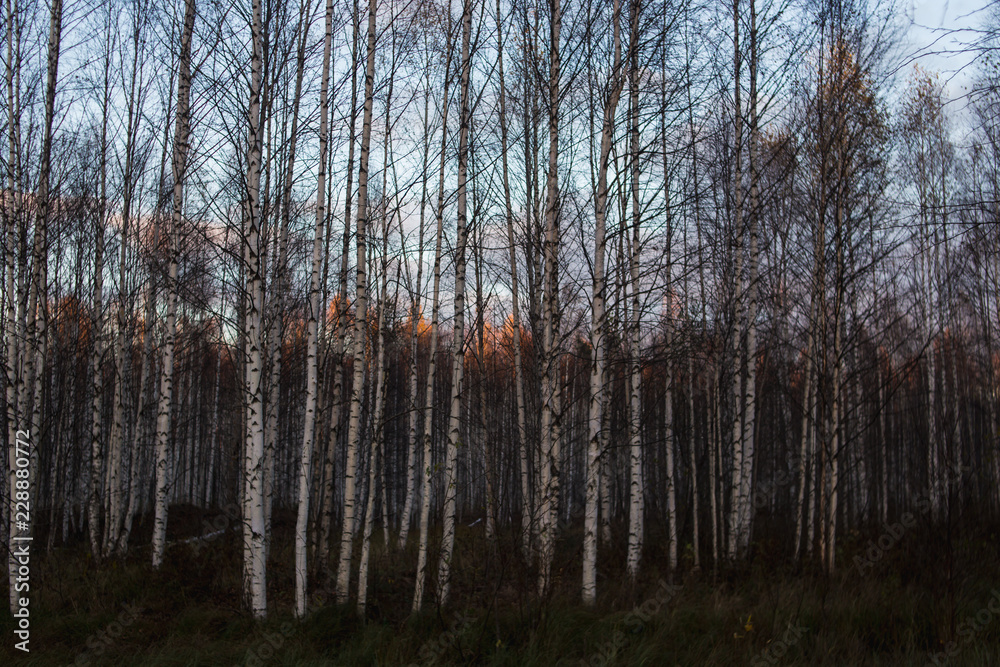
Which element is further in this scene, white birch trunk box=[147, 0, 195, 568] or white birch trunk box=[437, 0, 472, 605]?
white birch trunk box=[147, 0, 195, 568]

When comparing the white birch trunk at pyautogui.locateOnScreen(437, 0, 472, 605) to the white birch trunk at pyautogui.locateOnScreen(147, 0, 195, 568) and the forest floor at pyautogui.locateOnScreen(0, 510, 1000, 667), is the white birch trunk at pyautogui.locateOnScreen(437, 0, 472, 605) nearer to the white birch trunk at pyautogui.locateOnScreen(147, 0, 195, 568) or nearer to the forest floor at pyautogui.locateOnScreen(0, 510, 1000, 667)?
the forest floor at pyautogui.locateOnScreen(0, 510, 1000, 667)

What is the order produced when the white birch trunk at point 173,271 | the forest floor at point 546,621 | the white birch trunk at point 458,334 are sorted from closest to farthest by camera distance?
1. the forest floor at point 546,621
2. the white birch trunk at point 458,334
3. the white birch trunk at point 173,271

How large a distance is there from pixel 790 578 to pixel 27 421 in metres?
9.25

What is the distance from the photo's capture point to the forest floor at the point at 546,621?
4.77 metres

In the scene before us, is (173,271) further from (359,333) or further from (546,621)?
(546,621)

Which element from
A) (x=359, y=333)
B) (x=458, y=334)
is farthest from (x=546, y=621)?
(x=359, y=333)

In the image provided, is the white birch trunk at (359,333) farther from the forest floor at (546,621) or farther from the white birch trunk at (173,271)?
the white birch trunk at (173,271)

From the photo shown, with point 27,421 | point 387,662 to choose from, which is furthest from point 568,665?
point 27,421

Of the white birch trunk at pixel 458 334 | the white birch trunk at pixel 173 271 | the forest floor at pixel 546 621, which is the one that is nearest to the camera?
the forest floor at pixel 546 621

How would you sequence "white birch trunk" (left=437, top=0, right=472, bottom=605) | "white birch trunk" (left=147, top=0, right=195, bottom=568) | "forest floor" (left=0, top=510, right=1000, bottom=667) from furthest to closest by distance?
"white birch trunk" (left=147, top=0, right=195, bottom=568), "white birch trunk" (left=437, top=0, right=472, bottom=605), "forest floor" (left=0, top=510, right=1000, bottom=667)

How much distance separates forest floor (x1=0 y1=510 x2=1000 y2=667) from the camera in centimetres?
477

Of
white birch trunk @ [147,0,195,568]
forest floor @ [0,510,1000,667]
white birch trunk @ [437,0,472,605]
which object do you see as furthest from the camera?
white birch trunk @ [147,0,195,568]

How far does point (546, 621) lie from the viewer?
4832 millimetres

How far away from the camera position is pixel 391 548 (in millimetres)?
12062
